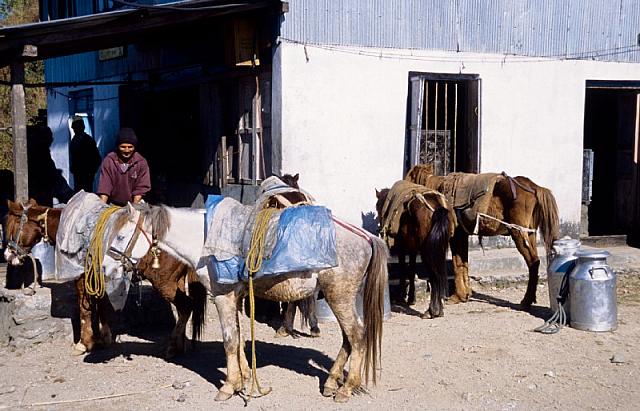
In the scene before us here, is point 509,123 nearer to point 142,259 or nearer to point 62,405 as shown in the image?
point 142,259

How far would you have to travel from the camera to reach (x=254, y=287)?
5.36m

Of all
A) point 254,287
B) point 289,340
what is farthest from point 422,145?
point 254,287

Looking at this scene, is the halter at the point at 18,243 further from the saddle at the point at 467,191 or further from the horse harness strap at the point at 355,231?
the saddle at the point at 467,191

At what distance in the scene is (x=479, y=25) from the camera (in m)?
9.90

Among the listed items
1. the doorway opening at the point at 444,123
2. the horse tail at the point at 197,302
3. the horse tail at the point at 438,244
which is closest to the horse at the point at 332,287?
the horse tail at the point at 197,302

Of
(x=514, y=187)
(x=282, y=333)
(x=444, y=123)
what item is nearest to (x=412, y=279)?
(x=514, y=187)

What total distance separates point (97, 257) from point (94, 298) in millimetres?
1316

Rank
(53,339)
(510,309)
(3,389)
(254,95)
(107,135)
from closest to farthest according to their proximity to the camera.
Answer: (3,389) → (53,339) → (510,309) → (254,95) → (107,135)

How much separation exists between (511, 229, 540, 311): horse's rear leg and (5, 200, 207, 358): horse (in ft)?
12.4

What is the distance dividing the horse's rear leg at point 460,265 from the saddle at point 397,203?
0.89 meters

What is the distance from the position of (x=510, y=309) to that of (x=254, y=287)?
159 inches

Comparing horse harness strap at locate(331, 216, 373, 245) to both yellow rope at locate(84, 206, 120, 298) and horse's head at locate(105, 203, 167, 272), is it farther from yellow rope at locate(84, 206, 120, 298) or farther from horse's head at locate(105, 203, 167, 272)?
yellow rope at locate(84, 206, 120, 298)

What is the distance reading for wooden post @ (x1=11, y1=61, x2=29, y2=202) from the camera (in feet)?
24.1

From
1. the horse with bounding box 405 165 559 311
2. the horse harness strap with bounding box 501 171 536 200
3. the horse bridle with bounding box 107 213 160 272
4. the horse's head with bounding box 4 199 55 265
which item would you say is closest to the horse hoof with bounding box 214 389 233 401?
the horse bridle with bounding box 107 213 160 272
